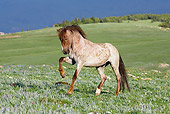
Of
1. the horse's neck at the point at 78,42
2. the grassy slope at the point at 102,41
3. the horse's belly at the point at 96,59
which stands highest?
the horse's neck at the point at 78,42

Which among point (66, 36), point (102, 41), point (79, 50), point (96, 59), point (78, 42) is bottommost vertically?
point (102, 41)

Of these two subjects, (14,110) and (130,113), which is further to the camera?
(130,113)

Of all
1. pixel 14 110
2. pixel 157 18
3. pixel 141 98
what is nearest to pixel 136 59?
pixel 141 98

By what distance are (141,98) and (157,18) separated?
594 ft

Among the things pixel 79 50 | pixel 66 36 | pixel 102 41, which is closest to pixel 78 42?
pixel 79 50

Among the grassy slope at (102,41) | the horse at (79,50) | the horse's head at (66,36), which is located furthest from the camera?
the grassy slope at (102,41)

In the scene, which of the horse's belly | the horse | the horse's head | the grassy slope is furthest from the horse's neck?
the grassy slope

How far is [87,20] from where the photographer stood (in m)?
172

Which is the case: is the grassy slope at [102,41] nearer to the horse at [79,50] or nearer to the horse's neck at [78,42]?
the horse at [79,50]

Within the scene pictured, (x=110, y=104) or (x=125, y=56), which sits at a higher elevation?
(x=110, y=104)

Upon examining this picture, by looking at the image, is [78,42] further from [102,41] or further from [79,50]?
[102,41]

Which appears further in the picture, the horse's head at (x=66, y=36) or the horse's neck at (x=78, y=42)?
the horse's neck at (x=78, y=42)

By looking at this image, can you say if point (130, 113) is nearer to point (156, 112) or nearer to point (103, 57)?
point (156, 112)

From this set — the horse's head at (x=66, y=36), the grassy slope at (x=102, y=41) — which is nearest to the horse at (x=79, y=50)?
the horse's head at (x=66, y=36)
